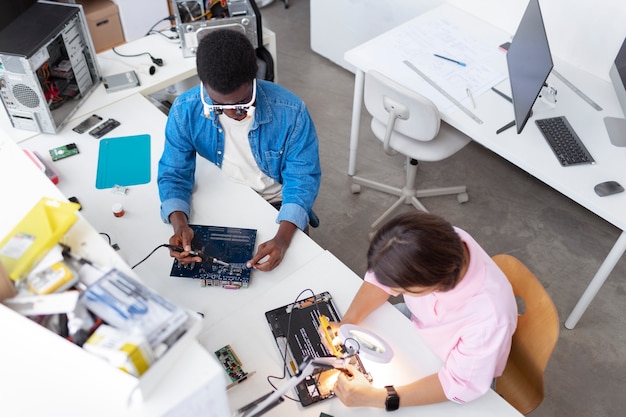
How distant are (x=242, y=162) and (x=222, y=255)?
39 cm

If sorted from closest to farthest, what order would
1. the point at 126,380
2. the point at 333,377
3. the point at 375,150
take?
1. the point at 126,380
2. the point at 333,377
3. the point at 375,150

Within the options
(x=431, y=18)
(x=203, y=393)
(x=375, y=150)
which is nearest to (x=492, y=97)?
(x=431, y=18)

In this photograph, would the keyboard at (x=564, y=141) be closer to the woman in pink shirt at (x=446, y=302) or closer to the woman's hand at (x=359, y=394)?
the woman in pink shirt at (x=446, y=302)

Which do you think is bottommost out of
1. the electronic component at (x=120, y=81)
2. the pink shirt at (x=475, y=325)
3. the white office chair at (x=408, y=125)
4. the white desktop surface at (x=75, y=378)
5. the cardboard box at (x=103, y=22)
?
the cardboard box at (x=103, y=22)

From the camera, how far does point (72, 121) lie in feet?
7.07

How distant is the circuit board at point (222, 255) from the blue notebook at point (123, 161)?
0.35m

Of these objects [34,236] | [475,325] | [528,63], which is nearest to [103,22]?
[528,63]

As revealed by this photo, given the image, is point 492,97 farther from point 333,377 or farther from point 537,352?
point 333,377

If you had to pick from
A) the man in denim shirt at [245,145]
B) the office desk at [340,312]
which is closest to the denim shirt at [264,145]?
the man in denim shirt at [245,145]

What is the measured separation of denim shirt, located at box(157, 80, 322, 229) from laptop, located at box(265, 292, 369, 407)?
0.31m

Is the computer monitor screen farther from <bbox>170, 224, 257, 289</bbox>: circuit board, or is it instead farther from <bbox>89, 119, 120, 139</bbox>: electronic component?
<bbox>89, 119, 120, 139</bbox>: electronic component

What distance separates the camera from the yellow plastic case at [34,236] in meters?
0.93

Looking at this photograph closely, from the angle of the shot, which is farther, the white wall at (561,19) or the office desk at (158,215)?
the white wall at (561,19)

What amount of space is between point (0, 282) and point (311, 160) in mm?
1094
